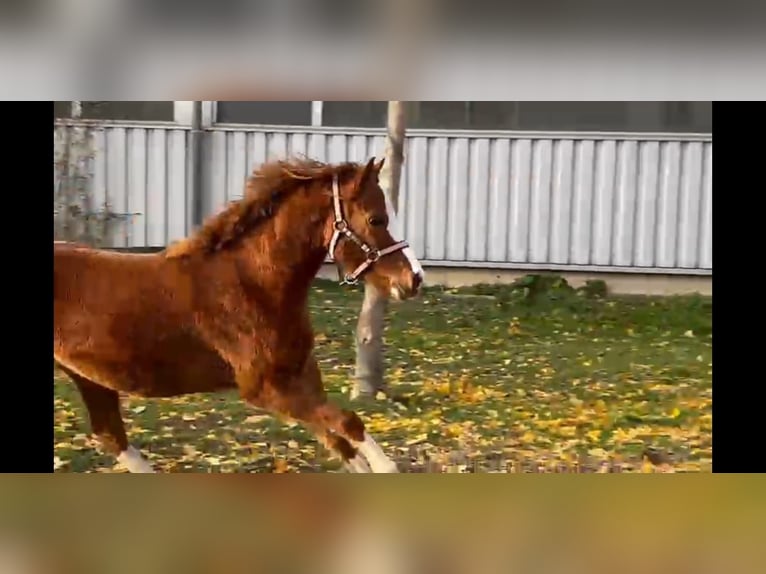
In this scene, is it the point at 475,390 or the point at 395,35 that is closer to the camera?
the point at 395,35

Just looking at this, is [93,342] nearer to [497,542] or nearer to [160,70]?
[160,70]

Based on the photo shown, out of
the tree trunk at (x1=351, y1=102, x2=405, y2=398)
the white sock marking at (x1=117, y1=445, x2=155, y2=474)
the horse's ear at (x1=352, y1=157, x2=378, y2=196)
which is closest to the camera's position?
the horse's ear at (x1=352, y1=157, x2=378, y2=196)

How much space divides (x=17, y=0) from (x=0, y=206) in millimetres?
1041

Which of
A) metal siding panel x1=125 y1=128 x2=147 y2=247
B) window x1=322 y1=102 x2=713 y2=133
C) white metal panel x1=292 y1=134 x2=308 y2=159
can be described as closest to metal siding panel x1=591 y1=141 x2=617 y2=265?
window x1=322 y1=102 x2=713 y2=133

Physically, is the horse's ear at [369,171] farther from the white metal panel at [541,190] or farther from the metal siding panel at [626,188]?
the metal siding panel at [626,188]

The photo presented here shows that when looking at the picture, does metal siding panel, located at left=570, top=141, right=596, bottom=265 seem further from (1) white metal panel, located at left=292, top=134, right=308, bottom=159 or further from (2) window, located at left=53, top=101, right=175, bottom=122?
(2) window, located at left=53, top=101, right=175, bottom=122

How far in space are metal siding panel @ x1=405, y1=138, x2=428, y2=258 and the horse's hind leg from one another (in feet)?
5.52

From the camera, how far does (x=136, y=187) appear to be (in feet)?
14.6

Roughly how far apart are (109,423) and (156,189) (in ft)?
3.97

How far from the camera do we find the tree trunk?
4312mm

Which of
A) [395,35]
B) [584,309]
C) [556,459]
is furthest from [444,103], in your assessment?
[556,459]

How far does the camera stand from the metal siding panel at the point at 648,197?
4.38 m

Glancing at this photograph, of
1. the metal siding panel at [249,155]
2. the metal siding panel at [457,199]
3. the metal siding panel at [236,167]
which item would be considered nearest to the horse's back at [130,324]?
the metal siding panel at [236,167]

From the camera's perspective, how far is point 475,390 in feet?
14.5
